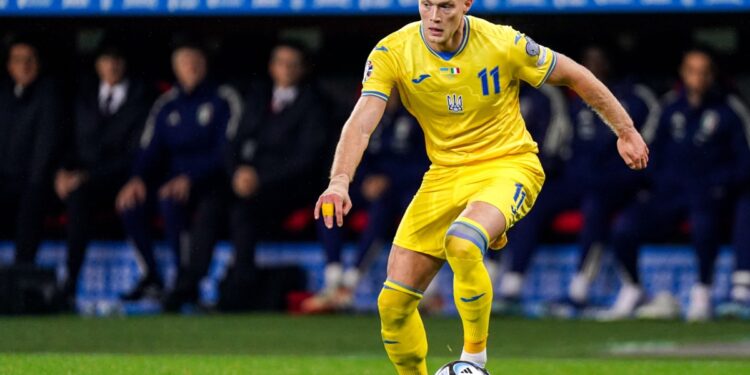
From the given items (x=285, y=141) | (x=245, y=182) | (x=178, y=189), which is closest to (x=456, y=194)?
(x=245, y=182)

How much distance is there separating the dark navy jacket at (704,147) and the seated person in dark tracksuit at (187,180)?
3.72m

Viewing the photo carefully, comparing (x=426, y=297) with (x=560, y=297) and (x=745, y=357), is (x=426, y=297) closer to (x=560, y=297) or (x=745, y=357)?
(x=560, y=297)

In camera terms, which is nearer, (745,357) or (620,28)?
(745,357)

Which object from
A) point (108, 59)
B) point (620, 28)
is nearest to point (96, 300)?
point (108, 59)

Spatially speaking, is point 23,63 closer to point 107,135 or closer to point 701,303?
point 107,135

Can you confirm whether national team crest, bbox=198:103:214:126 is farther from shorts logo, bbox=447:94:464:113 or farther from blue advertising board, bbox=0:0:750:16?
shorts logo, bbox=447:94:464:113

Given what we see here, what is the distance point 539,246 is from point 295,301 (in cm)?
213

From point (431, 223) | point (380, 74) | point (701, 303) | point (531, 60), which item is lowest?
point (701, 303)

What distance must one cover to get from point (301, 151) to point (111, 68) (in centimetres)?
187

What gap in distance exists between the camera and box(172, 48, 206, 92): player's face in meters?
14.0

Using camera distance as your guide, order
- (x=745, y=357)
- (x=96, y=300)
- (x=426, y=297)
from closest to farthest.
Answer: (x=745, y=357) < (x=426, y=297) < (x=96, y=300)

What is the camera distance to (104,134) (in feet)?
47.3

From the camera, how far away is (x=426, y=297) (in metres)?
13.6

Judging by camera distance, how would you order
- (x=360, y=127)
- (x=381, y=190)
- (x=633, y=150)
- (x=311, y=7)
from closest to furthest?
(x=360, y=127), (x=633, y=150), (x=311, y=7), (x=381, y=190)
